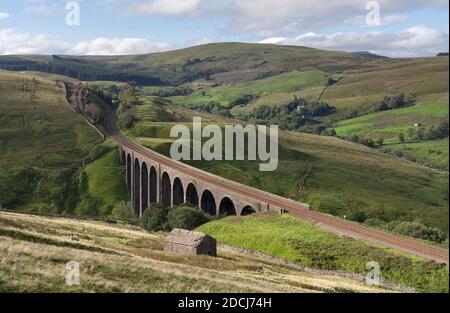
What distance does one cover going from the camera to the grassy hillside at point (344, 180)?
9575cm

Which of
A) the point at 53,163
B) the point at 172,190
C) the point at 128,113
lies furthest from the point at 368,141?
the point at 53,163

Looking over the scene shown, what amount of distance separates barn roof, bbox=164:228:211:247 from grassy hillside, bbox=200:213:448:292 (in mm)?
10716

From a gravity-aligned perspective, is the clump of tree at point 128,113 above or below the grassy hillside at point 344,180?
above

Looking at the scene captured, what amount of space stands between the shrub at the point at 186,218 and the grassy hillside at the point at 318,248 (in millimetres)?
3134

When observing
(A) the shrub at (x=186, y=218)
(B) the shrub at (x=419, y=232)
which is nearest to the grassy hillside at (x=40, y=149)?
(A) the shrub at (x=186, y=218)

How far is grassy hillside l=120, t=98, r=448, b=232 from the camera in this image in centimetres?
9575

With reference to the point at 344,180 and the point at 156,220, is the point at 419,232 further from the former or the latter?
the point at 344,180

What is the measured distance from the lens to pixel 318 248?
51656mm

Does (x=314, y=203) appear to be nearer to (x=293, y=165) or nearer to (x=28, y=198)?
(x=293, y=165)

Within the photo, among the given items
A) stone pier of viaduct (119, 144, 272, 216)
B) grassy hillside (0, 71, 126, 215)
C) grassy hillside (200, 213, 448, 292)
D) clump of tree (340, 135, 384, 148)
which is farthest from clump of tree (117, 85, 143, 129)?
grassy hillside (200, 213, 448, 292)

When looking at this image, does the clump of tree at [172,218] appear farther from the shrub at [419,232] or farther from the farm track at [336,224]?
the shrub at [419,232]

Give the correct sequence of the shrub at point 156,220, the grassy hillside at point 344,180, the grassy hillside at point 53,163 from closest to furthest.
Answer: the shrub at point 156,220, the grassy hillside at point 344,180, the grassy hillside at point 53,163

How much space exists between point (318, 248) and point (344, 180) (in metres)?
65.8
